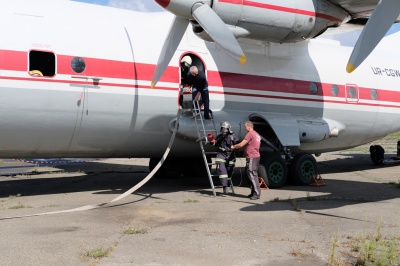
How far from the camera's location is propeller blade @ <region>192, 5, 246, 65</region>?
1016cm

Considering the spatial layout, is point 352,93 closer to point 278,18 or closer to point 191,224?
point 278,18

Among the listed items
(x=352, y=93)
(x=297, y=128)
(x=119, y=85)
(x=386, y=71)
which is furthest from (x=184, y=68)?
(x=386, y=71)

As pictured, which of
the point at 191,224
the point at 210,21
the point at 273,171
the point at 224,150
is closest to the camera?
the point at 191,224

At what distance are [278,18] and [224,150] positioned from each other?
3.55 meters

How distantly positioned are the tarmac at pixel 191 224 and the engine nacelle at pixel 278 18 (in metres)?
4.05

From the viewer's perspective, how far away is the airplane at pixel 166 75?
33.5 feet

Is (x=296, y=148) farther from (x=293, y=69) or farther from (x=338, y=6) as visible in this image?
(x=338, y=6)

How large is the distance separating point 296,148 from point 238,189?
2.91 meters

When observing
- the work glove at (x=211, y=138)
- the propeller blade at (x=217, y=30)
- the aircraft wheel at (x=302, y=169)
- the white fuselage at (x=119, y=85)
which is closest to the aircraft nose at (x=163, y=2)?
the propeller blade at (x=217, y=30)

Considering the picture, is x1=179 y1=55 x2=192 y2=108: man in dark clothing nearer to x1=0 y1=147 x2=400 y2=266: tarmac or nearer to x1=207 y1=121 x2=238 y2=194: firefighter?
x1=207 y1=121 x2=238 y2=194: firefighter

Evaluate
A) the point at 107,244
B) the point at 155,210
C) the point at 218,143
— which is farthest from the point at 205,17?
the point at 107,244

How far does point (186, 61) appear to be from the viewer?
497 inches

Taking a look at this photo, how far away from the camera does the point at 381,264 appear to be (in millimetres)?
5340

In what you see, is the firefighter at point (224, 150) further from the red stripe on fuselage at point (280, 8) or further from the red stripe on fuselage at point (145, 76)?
the red stripe on fuselage at point (280, 8)
